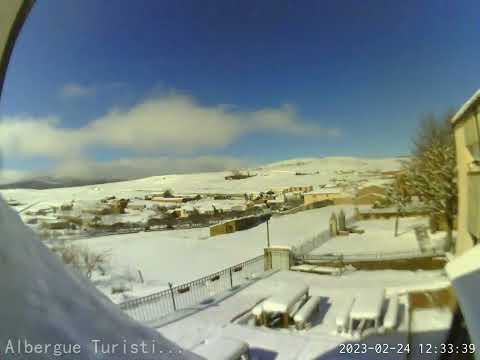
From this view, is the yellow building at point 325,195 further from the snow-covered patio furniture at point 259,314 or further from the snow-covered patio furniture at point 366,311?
the snow-covered patio furniture at point 259,314

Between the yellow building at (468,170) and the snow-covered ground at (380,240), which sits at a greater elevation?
the yellow building at (468,170)

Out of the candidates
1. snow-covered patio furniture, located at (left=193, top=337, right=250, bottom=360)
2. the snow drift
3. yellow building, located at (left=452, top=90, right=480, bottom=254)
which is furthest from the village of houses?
the snow drift

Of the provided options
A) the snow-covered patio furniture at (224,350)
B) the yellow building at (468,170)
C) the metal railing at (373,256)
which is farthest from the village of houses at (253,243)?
the yellow building at (468,170)

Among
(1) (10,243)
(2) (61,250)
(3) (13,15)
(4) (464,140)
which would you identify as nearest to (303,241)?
(4) (464,140)

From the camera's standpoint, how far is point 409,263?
1888mm

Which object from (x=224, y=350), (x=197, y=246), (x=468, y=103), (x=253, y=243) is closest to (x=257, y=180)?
(x=253, y=243)

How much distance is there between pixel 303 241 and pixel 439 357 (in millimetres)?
942

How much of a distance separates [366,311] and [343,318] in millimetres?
125

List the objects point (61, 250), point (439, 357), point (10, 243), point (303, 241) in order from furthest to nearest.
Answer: point (303, 241)
point (61, 250)
point (439, 357)
point (10, 243)

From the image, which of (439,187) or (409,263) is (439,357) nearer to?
(409,263)

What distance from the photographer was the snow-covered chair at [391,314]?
1.51 m

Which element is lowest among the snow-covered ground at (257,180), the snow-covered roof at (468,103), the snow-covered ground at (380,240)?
the snow-covered ground at (380,240)

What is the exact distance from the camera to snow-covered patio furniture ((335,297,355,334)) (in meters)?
1.57

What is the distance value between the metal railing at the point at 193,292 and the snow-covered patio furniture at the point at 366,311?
687 millimetres
